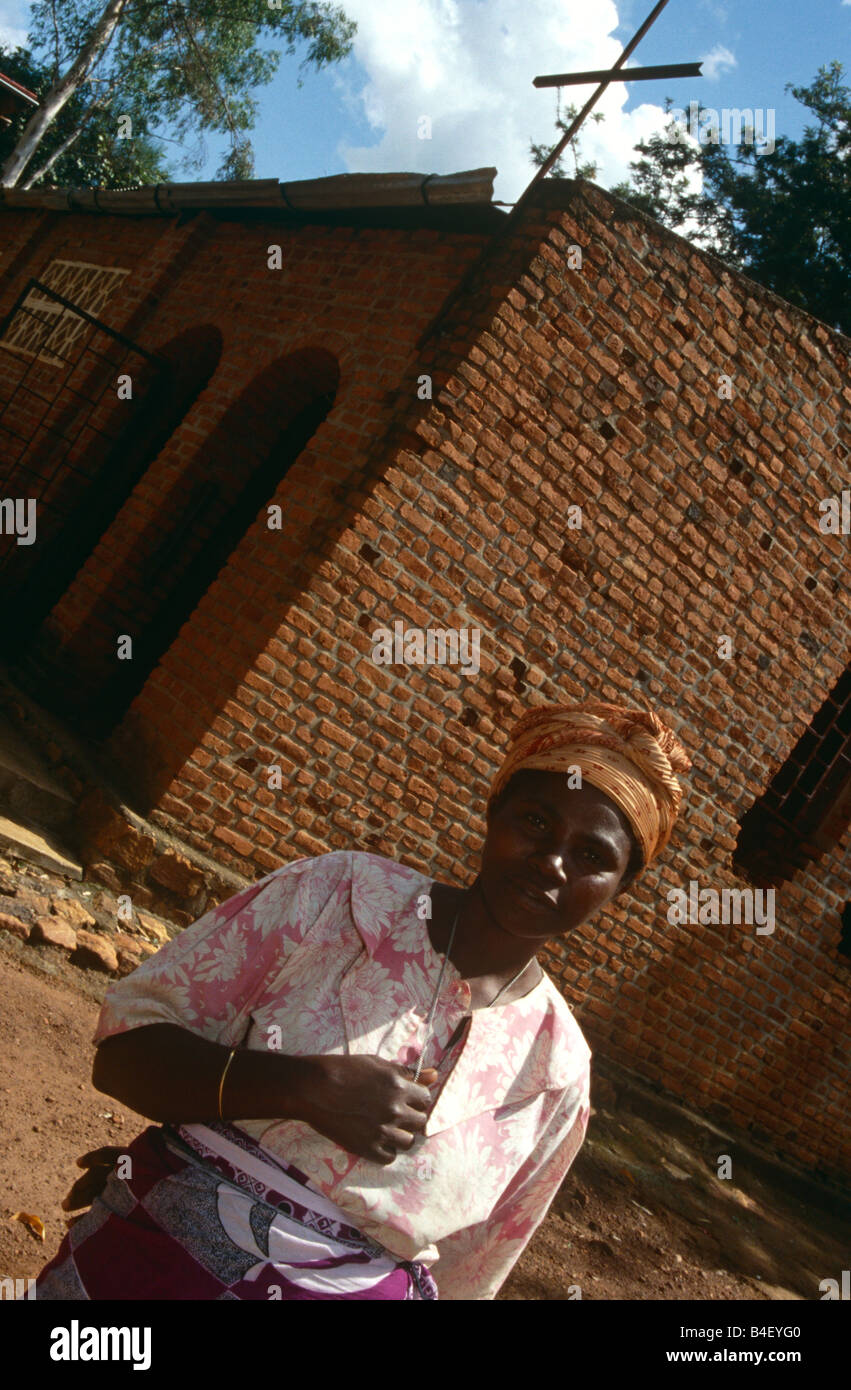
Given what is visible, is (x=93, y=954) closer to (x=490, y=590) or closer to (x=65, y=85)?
(x=490, y=590)

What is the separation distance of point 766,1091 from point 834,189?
1325 cm

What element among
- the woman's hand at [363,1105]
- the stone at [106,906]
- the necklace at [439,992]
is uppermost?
the necklace at [439,992]

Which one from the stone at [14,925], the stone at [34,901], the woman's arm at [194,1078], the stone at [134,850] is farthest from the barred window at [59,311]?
the woman's arm at [194,1078]

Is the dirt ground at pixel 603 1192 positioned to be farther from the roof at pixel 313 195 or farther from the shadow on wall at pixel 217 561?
the roof at pixel 313 195

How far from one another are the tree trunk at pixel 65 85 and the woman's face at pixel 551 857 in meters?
17.4

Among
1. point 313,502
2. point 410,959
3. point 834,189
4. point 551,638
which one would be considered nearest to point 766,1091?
point 551,638

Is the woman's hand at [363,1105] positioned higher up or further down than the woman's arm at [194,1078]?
higher up

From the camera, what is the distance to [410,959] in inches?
56.8

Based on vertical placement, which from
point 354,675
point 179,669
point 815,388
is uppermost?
point 815,388

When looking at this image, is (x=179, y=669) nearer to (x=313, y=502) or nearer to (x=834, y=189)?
(x=313, y=502)

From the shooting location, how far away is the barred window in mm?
7867

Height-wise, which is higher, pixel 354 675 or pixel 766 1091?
pixel 354 675

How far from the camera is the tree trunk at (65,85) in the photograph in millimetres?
15120

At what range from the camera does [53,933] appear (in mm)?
4098
